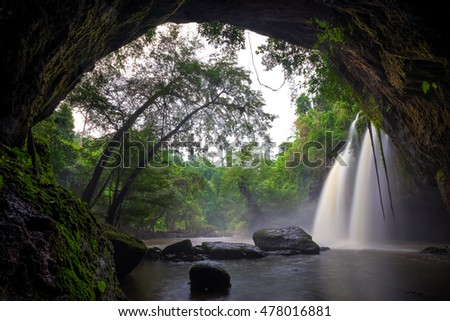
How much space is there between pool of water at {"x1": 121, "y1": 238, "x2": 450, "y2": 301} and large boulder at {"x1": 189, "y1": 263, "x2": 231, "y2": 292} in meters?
0.24

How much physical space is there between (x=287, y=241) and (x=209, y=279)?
25.6ft

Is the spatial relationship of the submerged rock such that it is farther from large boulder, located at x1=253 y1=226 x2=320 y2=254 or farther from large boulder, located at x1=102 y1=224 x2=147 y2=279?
large boulder, located at x1=253 y1=226 x2=320 y2=254

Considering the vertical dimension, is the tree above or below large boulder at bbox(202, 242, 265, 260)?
above

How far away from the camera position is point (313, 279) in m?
8.09

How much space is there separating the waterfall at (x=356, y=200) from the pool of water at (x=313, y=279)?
824cm

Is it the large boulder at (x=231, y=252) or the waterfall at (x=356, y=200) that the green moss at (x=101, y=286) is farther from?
the waterfall at (x=356, y=200)

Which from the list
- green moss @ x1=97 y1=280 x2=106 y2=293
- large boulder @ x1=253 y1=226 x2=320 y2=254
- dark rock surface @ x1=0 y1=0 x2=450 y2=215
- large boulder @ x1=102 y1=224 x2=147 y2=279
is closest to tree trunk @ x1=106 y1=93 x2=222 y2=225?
large boulder @ x1=102 y1=224 x2=147 y2=279

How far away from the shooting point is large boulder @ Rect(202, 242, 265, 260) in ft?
40.0

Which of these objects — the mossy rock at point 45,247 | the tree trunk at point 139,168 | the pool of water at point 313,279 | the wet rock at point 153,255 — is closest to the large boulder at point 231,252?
the pool of water at point 313,279

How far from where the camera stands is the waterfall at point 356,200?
1909 cm

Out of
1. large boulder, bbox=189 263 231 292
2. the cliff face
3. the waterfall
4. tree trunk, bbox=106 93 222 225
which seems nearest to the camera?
the cliff face

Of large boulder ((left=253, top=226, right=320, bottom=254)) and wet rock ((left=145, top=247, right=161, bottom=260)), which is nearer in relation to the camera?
wet rock ((left=145, top=247, right=161, bottom=260))

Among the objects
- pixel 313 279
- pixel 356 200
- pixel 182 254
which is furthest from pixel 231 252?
pixel 356 200

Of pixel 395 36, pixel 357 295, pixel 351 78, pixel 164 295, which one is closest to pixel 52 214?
pixel 164 295
